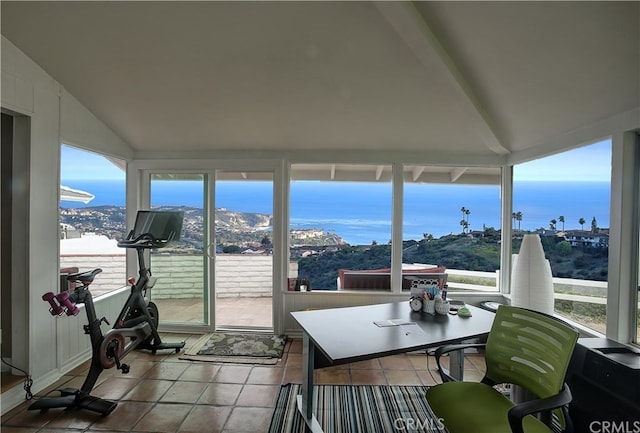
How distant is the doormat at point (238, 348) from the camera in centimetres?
357

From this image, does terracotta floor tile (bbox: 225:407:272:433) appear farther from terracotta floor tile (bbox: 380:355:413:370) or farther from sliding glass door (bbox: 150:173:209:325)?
sliding glass door (bbox: 150:173:209:325)

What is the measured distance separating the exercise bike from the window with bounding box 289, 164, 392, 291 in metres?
1.48

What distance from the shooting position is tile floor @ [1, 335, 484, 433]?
2.47 metres

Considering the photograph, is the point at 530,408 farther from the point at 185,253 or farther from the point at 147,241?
the point at 185,253

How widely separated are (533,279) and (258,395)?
2.64 metres

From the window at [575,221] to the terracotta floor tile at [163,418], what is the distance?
3.34 metres

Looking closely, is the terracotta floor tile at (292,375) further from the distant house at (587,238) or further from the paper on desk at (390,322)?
the distant house at (587,238)

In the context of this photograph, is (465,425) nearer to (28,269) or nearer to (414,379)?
(414,379)

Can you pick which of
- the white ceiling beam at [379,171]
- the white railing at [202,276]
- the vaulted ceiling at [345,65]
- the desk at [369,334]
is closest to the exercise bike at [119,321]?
the white railing at [202,276]

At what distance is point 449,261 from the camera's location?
4344mm

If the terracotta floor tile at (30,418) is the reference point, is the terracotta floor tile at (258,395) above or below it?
above

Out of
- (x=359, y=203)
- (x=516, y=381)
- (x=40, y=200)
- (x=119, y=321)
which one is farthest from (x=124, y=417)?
(x=359, y=203)

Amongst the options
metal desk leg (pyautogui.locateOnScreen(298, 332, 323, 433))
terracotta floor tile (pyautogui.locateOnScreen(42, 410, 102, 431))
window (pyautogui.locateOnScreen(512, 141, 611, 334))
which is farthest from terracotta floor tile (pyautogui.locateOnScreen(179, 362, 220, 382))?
window (pyautogui.locateOnScreen(512, 141, 611, 334))

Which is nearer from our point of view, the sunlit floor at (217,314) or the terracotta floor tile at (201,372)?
the terracotta floor tile at (201,372)
